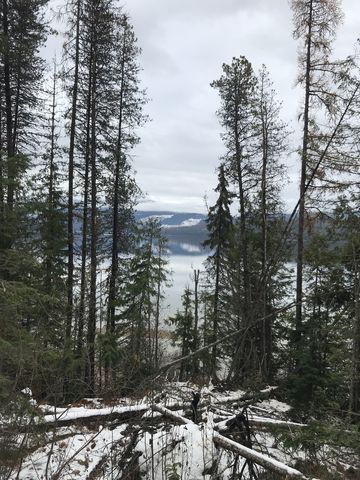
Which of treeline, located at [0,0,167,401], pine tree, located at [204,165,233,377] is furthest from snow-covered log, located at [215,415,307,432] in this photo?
pine tree, located at [204,165,233,377]

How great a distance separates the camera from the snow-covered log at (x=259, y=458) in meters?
3.34

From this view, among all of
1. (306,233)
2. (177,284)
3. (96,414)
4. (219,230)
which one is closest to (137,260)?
(219,230)

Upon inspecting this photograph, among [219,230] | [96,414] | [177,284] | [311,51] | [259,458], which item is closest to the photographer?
[259,458]

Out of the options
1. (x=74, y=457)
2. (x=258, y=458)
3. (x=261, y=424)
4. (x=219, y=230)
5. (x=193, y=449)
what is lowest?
(x=74, y=457)

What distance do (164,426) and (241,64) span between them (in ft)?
48.9

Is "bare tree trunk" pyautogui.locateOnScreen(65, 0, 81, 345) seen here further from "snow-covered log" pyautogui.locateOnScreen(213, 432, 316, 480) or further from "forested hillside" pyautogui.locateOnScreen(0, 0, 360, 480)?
"snow-covered log" pyautogui.locateOnScreen(213, 432, 316, 480)

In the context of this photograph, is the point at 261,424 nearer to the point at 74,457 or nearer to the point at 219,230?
the point at 74,457

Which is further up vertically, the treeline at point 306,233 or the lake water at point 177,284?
the treeline at point 306,233

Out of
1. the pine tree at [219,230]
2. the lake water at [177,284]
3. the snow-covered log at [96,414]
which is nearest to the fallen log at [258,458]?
the snow-covered log at [96,414]

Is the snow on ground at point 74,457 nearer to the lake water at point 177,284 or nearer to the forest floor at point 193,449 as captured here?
the forest floor at point 193,449

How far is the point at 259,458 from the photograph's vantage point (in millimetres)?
3635

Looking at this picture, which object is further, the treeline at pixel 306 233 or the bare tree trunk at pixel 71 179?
the bare tree trunk at pixel 71 179

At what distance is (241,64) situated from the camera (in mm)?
16109

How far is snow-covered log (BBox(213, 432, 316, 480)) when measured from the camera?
3.34 m
